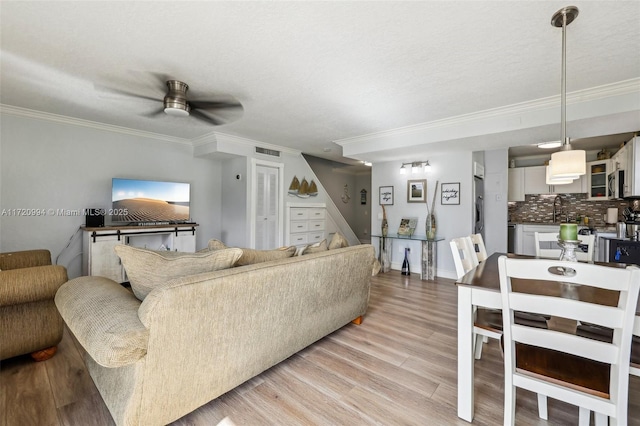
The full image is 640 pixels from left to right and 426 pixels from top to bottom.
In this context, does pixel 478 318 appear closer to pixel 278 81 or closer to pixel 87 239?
pixel 278 81

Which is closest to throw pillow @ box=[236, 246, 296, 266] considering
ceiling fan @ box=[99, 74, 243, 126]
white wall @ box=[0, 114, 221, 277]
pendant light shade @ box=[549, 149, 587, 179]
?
ceiling fan @ box=[99, 74, 243, 126]

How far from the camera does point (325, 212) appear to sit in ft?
21.2

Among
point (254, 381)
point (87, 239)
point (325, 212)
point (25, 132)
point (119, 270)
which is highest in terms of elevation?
point (25, 132)

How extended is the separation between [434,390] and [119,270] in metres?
4.10

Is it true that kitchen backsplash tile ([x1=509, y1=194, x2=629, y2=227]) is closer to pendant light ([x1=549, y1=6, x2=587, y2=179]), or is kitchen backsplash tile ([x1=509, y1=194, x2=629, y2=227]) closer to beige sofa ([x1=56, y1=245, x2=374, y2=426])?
pendant light ([x1=549, y1=6, x2=587, y2=179])

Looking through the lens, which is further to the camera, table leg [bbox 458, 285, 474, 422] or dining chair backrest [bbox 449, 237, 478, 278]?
dining chair backrest [bbox 449, 237, 478, 278]

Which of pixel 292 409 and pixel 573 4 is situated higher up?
pixel 573 4

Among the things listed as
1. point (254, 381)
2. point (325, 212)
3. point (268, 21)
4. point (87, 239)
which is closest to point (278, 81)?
point (268, 21)

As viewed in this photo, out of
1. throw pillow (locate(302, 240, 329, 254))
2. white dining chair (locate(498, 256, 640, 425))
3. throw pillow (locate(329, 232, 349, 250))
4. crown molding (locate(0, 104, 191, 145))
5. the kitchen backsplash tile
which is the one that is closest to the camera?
white dining chair (locate(498, 256, 640, 425))

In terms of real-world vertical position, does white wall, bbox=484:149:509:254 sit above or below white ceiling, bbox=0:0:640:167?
below

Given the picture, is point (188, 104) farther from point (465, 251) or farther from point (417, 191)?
point (417, 191)

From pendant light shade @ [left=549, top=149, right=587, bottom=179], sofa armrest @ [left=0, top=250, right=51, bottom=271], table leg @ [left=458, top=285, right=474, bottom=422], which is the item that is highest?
pendant light shade @ [left=549, top=149, right=587, bottom=179]

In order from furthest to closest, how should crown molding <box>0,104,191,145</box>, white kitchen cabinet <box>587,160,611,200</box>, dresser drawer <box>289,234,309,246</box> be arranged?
dresser drawer <box>289,234,309,246</box> < white kitchen cabinet <box>587,160,611,200</box> < crown molding <box>0,104,191,145</box>

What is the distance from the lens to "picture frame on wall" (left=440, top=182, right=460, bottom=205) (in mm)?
4501
